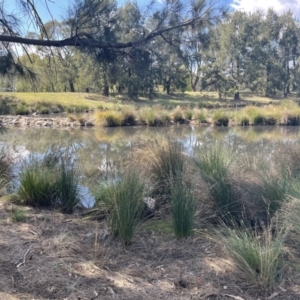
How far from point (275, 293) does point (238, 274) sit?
27cm

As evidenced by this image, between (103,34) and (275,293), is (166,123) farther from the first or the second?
(275,293)

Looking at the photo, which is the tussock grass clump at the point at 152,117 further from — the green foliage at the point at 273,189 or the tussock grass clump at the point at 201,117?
the green foliage at the point at 273,189

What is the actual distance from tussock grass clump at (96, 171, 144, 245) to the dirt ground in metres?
0.11

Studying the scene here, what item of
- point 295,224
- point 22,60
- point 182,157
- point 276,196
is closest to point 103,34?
point 22,60

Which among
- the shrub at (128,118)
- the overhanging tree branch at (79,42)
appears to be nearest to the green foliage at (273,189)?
the overhanging tree branch at (79,42)

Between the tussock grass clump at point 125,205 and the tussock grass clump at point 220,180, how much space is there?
2.34ft

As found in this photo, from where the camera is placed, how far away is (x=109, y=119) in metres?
17.2

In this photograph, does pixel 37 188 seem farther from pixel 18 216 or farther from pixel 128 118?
pixel 128 118

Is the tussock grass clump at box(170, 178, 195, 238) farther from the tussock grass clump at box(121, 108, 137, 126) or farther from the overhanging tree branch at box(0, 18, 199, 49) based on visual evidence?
the tussock grass clump at box(121, 108, 137, 126)

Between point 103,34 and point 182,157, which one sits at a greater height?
point 103,34

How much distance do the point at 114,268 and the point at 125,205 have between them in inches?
21.1

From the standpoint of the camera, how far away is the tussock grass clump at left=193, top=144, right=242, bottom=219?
11.8 feet

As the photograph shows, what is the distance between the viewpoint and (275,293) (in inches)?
92.3

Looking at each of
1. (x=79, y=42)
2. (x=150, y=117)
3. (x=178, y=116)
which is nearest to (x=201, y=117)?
(x=178, y=116)
